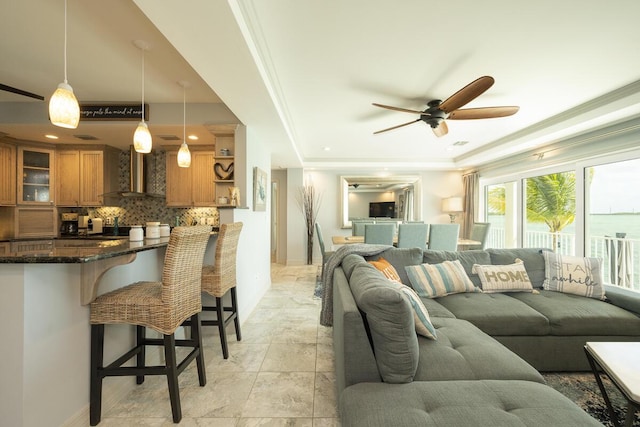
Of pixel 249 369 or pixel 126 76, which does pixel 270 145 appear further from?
pixel 249 369

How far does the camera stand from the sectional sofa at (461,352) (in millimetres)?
1021

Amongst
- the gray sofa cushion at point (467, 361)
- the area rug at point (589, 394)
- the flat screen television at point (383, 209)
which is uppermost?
the flat screen television at point (383, 209)

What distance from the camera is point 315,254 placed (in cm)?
678

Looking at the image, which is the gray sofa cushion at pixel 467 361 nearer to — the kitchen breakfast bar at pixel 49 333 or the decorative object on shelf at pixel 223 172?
the kitchen breakfast bar at pixel 49 333

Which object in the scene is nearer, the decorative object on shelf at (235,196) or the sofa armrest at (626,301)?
the sofa armrest at (626,301)

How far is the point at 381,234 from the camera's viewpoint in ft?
13.3

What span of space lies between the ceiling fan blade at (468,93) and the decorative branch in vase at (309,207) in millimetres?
4142

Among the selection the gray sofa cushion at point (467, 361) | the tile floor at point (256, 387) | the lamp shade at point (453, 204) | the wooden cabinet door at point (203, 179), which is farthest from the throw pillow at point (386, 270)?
the lamp shade at point (453, 204)

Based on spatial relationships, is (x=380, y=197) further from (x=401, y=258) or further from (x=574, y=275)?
(x=574, y=275)

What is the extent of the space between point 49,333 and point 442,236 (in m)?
4.24

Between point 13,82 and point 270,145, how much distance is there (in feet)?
9.46

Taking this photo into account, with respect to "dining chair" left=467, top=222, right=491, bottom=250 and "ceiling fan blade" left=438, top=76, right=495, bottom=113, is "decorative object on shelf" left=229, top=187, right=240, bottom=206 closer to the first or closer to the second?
"ceiling fan blade" left=438, top=76, right=495, bottom=113

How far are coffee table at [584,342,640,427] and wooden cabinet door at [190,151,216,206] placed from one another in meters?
4.53

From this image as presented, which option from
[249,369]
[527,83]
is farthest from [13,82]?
[527,83]
